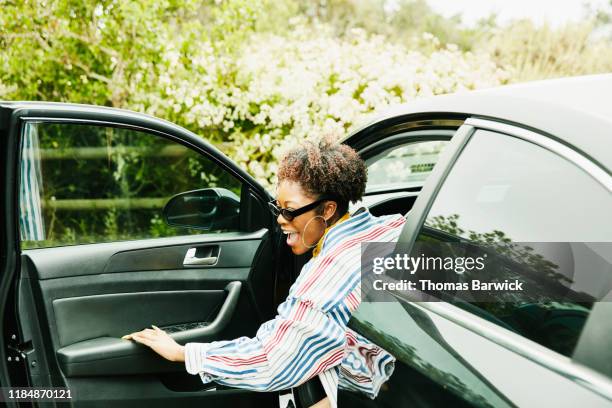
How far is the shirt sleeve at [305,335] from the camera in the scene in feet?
5.98

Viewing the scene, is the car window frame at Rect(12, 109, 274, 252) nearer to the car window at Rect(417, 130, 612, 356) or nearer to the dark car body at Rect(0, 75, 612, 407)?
the dark car body at Rect(0, 75, 612, 407)

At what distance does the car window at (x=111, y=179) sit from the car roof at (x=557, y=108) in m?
4.88

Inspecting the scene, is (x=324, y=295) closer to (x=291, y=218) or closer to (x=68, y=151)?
(x=291, y=218)

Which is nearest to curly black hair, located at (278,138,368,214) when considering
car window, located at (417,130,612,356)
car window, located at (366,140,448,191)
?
car window, located at (366,140,448,191)

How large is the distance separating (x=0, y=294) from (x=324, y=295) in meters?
1.13

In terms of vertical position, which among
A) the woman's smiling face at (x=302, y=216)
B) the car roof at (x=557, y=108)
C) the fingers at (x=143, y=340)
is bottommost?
the fingers at (x=143, y=340)

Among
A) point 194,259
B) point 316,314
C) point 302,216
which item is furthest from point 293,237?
point 194,259

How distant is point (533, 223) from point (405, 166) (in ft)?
13.2

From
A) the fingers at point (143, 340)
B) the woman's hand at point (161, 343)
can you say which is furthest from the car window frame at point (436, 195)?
the fingers at point (143, 340)

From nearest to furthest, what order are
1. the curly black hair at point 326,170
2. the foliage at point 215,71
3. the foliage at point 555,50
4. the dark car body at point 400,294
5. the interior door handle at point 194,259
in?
the dark car body at point 400,294
the curly black hair at point 326,170
the interior door handle at point 194,259
the foliage at point 215,71
the foliage at point 555,50

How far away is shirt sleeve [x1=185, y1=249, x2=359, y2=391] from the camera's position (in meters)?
1.82

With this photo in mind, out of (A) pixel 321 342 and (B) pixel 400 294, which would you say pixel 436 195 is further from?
(A) pixel 321 342

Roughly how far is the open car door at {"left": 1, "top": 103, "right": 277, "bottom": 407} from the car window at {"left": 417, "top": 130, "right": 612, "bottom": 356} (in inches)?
49.9

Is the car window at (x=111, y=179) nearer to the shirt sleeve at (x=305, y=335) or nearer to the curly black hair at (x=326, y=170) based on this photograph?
the curly black hair at (x=326, y=170)
